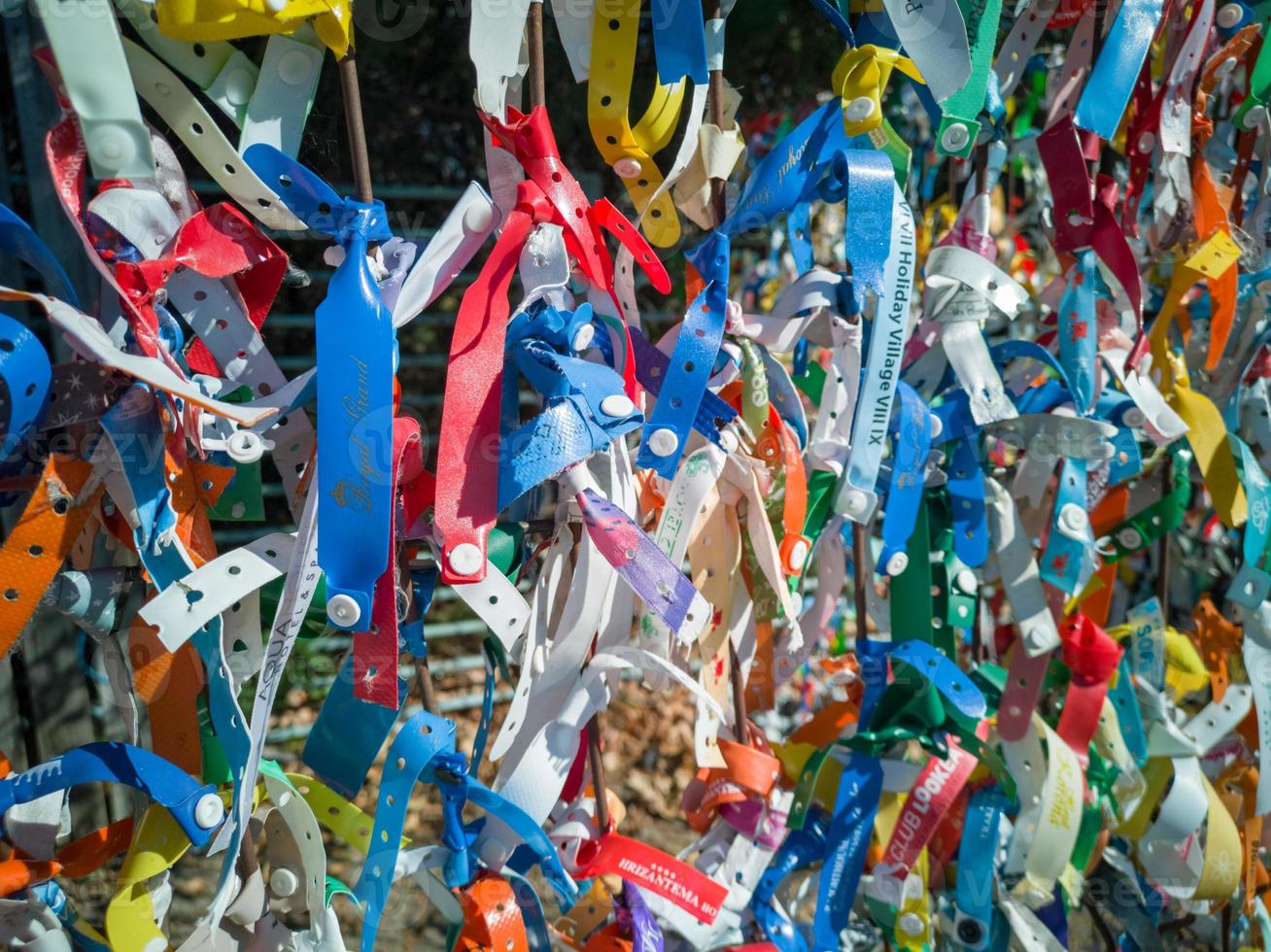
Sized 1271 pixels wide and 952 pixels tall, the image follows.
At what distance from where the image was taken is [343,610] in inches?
26.4

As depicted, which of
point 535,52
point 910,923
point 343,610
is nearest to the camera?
point 343,610

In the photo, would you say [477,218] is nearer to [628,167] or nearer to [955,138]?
[628,167]

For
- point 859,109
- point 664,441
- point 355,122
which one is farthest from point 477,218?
point 859,109

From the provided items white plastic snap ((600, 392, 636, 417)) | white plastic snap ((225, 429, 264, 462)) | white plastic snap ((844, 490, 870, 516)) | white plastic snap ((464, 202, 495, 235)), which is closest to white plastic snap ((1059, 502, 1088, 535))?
white plastic snap ((844, 490, 870, 516))

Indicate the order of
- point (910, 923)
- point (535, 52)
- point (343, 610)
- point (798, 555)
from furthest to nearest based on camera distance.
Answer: point (910, 923) < point (798, 555) < point (535, 52) < point (343, 610)

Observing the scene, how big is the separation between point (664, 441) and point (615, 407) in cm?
8

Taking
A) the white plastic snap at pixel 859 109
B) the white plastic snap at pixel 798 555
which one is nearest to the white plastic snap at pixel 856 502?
the white plastic snap at pixel 798 555

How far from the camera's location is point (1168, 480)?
1.14 m

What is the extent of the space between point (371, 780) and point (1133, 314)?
1.65m

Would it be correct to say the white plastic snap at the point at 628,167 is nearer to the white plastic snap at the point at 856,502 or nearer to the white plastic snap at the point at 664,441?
the white plastic snap at the point at 664,441

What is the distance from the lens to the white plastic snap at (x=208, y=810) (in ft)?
2.36

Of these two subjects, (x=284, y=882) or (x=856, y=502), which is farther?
(x=856, y=502)

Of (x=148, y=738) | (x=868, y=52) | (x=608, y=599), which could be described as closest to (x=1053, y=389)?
(x=868, y=52)

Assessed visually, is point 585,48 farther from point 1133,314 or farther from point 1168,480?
point 1168,480
